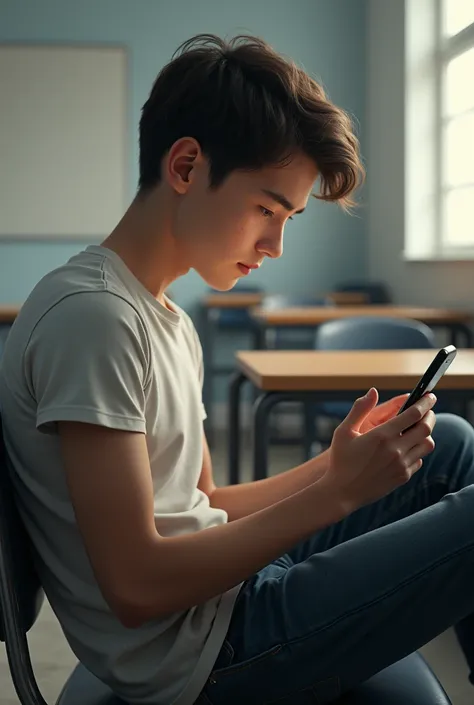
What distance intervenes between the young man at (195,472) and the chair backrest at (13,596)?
4 cm

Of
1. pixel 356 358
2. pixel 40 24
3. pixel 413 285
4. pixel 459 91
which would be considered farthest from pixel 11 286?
pixel 356 358

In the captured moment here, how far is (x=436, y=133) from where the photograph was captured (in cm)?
478

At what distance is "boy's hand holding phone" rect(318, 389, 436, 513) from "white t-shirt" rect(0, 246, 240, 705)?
173mm

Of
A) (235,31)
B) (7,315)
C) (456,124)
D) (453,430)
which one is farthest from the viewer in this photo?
(235,31)

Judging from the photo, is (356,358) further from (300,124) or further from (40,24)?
(40,24)

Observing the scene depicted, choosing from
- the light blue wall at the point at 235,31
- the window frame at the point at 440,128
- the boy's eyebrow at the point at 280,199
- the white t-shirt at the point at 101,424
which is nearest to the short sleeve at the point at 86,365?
the white t-shirt at the point at 101,424

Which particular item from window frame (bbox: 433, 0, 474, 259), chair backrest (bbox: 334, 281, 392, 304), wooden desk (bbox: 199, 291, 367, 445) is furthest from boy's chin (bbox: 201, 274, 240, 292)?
chair backrest (bbox: 334, 281, 392, 304)

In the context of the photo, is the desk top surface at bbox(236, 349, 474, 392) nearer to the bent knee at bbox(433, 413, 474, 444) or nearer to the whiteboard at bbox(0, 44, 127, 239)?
the bent knee at bbox(433, 413, 474, 444)

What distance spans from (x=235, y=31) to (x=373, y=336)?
3.56m

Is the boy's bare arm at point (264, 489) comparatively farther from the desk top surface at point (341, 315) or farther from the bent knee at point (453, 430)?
the desk top surface at point (341, 315)

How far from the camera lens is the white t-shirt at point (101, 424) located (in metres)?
0.84

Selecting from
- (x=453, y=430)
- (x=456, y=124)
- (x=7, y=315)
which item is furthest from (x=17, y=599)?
(x=456, y=124)

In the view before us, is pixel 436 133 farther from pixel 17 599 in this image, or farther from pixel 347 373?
pixel 17 599

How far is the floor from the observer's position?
72.6 inches
